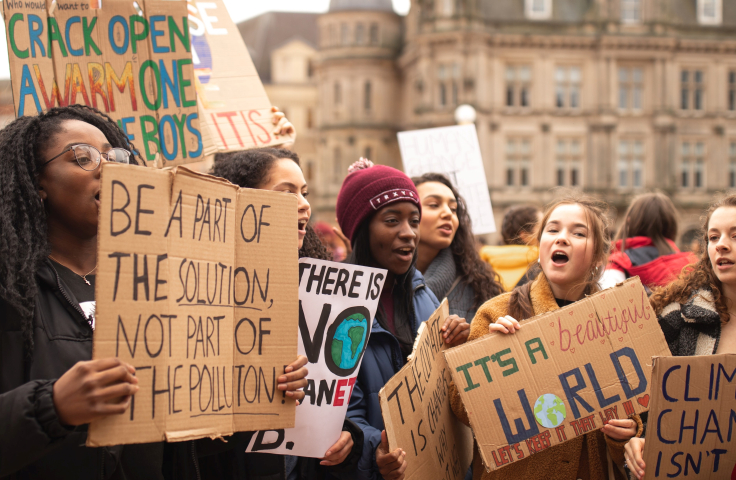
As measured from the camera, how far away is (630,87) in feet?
107

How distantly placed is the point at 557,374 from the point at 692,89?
3386 centimetres

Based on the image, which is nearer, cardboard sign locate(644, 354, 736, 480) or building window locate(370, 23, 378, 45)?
cardboard sign locate(644, 354, 736, 480)

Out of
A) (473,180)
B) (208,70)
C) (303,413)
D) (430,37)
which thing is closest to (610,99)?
(430,37)

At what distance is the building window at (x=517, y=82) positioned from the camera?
3216cm

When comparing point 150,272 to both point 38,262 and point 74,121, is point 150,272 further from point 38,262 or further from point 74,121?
point 74,121

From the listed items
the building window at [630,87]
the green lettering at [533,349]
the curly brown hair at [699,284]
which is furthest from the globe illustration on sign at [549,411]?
the building window at [630,87]

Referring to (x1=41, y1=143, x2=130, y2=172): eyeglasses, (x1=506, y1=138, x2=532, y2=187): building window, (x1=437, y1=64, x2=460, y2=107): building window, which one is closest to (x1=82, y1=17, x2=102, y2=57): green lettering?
(x1=41, y1=143, x2=130, y2=172): eyeglasses

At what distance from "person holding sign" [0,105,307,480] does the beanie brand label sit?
1.10 m

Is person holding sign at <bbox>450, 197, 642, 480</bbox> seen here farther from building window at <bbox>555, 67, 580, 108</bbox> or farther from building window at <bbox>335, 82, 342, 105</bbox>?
building window at <bbox>335, 82, 342, 105</bbox>

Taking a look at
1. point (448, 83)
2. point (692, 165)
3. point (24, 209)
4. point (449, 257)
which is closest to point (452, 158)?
A: point (449, 257)

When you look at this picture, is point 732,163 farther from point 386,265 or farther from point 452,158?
point 386,265

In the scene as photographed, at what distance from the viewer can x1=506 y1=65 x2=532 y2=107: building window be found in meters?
32.2

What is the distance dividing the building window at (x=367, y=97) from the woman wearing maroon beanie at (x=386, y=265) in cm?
3489

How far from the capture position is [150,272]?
84.7 inches
